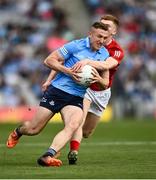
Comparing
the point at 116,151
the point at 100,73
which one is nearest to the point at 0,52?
the point at 116,151

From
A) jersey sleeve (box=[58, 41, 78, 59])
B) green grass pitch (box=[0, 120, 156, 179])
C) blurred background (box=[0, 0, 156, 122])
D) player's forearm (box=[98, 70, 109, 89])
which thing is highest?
jersey sleeve (box=[58, 41, 78, 59])

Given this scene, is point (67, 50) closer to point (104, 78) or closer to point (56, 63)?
point (56, 63)

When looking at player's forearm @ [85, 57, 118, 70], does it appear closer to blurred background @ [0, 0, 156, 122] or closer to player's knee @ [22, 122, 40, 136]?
player's knee @ [22, 122, 40, 136]

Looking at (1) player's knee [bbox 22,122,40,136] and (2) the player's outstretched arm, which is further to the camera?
(1) player's knee [bbox 22,122,40,136]

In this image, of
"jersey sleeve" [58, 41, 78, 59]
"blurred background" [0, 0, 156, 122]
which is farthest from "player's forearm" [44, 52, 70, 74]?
"blurred background" [0, 0, 156, 122]

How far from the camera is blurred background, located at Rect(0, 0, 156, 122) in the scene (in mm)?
30920

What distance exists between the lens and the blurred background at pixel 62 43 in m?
30.9

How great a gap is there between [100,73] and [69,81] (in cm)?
57

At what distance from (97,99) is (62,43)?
1785cm

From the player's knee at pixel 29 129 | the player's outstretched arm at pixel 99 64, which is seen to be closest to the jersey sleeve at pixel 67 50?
the player's outstretched arm at pixel 99 64

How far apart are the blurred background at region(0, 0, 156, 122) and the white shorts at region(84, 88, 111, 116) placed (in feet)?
49.5

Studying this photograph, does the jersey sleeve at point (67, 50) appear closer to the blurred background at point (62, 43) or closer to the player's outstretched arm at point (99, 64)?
the player's outstretched arm at point (99, 64)

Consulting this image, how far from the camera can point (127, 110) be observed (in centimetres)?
3216

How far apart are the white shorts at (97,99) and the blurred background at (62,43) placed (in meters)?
15.1
